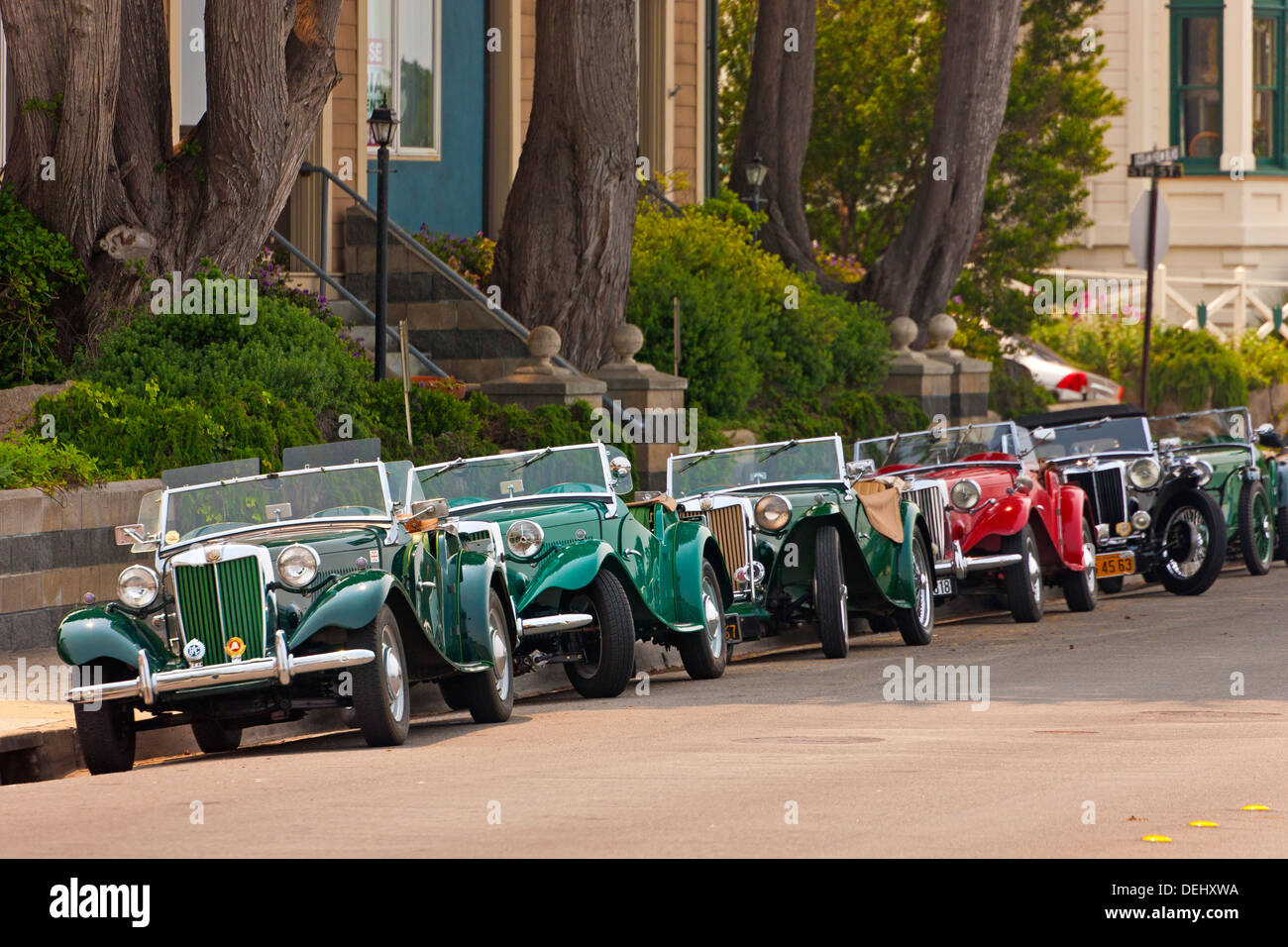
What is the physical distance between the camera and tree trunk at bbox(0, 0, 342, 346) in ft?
59.7

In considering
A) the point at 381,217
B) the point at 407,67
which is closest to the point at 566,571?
the point at 381,217

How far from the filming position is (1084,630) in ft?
58.0

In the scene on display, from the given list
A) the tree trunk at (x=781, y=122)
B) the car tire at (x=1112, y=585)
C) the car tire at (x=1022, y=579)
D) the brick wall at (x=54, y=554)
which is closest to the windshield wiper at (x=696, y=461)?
the car tire at (x=1022, y=579)

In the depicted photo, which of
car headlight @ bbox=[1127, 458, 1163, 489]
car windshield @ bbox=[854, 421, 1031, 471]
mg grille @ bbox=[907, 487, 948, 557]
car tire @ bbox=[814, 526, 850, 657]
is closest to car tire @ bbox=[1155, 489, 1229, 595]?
car headlight @ bbox=[1127, 458, 1163, 489]

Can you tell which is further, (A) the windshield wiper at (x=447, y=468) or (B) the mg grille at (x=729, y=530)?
(B) the mg grille at (x=729, y=530)

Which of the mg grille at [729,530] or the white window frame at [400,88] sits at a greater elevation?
the white window frame at [400,88]

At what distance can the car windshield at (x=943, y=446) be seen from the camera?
65.1ft

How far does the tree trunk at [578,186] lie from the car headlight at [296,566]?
42.0 ft

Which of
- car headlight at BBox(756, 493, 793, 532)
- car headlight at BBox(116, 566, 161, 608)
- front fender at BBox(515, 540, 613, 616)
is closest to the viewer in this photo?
car headlight at BBox(116, 566, 161, 608)

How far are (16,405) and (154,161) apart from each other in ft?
9.31

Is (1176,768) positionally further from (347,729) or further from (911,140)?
(911,140)

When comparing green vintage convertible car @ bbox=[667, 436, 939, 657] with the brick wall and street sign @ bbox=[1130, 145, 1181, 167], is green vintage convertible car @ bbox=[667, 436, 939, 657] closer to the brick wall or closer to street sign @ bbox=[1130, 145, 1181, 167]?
the brick wall

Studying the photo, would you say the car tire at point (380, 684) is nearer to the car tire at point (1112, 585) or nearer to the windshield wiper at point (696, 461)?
the windshield wiper at point (696, 461)

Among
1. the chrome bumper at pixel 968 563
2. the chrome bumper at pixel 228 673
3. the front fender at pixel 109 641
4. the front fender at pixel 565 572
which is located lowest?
the chrome bumper at pixel 968 563
